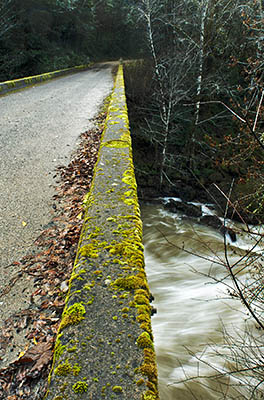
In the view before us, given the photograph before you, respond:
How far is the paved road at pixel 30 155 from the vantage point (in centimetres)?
285

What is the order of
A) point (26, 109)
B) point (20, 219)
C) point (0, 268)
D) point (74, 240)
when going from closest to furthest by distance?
point (0, 268) → point (74, 240) → point (20, 219) → point (26, 109)

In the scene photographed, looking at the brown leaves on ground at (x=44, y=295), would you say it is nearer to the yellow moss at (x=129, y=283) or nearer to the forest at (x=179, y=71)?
the yellow moss at (x=129, y=283)

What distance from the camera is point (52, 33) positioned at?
78.0 ft

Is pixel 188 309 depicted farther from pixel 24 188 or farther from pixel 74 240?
pixel 24 188

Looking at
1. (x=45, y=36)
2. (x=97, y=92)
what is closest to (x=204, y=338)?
(x=97, y=92)

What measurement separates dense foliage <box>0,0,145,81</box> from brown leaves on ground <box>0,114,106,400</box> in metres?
18.2

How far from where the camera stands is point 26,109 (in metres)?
8.27

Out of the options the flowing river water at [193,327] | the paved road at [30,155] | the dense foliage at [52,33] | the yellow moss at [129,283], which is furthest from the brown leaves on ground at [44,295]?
the dense foliage at [52,33]

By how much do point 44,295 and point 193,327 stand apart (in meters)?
2.83

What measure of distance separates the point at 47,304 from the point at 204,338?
2733 millimetres

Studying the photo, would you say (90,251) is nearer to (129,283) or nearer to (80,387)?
(129,283)

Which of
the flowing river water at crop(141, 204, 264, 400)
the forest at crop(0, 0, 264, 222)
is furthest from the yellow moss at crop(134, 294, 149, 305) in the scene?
the forest at crop(0, 0, 264, 222)

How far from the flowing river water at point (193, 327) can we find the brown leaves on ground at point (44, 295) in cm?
98

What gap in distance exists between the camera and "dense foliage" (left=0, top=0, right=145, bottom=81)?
731 inches
